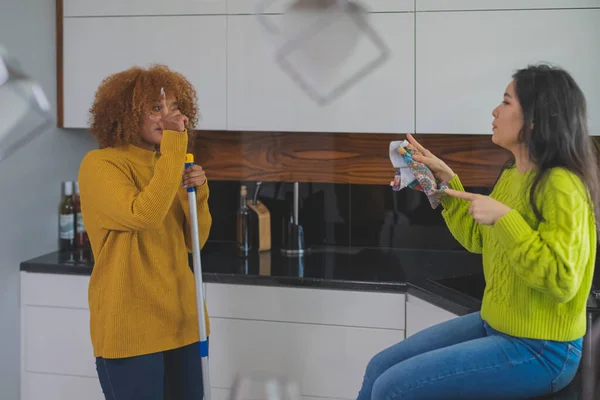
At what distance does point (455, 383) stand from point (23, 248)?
1.68 m

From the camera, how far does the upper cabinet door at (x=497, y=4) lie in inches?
83.9

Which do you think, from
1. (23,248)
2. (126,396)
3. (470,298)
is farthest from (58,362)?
(470,298)

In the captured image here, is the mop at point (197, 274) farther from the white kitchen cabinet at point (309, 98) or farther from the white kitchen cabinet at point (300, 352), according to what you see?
the white kitchen cabinet at point (309, 98)

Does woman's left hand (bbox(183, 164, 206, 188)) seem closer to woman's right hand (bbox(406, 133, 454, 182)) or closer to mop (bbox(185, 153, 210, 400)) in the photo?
mop (bbox(185, 153, 210, 400))

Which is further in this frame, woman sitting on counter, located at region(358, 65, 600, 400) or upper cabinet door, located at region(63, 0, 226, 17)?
upper cabinet door, located at region(63, 0, 226, 17)

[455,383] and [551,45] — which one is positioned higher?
[551,45]

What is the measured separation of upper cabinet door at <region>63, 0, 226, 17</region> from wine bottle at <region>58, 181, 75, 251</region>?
640 millimetres

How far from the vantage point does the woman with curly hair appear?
1.62 metres

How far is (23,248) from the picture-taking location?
234 centimetres

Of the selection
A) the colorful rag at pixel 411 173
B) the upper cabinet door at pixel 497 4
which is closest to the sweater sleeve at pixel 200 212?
the colorful rag at pixel 411 173

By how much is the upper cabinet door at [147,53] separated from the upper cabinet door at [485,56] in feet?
2.33

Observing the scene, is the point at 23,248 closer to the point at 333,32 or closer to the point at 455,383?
the point at 333,32

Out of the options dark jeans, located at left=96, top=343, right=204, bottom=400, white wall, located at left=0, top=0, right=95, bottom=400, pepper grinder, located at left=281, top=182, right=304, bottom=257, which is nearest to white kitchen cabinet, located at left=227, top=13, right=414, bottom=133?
pepper grinder, located at left=281, top=182, right=304, bottom=257

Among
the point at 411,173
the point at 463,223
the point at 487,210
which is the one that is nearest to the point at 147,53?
the point at 411,173
